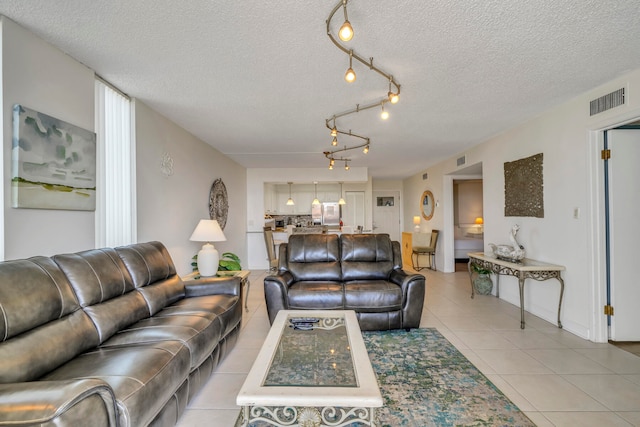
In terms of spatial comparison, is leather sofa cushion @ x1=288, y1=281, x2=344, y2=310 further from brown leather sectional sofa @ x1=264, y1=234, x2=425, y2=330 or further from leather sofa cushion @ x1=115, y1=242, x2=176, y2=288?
leather sofa cushion @ x1=115, y1=242, x2=176, y2=288

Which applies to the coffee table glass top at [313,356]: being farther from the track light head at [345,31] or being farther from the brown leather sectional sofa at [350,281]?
the track light head at [345,31]

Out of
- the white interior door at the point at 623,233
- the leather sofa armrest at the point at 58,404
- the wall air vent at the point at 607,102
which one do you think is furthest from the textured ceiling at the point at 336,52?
the leather sofa armrest at the point at 58,404

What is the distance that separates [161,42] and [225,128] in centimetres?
210

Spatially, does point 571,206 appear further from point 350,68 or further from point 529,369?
point 350,68

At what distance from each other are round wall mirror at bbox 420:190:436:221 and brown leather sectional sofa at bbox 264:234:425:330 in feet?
13.0

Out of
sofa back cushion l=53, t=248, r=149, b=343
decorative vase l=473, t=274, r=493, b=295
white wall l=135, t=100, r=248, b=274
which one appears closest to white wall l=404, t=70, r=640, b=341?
decorative vase l=473, t=274, r=493, b=295

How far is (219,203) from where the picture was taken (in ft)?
17.9

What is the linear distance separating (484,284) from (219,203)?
4.56 m

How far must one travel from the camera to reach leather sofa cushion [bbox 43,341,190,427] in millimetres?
1353

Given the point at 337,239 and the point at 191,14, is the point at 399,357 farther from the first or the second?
the point at 191,14

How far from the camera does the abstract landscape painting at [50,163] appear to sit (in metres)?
1.93

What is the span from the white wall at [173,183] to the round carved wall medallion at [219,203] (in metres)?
0.11

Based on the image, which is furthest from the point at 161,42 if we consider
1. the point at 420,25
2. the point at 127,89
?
the point at 420,25

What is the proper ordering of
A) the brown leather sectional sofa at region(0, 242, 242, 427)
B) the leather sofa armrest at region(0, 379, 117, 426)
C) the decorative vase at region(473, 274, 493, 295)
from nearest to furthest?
the leather sofa armrest at region(0, 379, 117, 426)
the brown leather sectional sofa at region(0, 242, 242, 427)
the decorative vase at region(473, 274, 493, 295)
